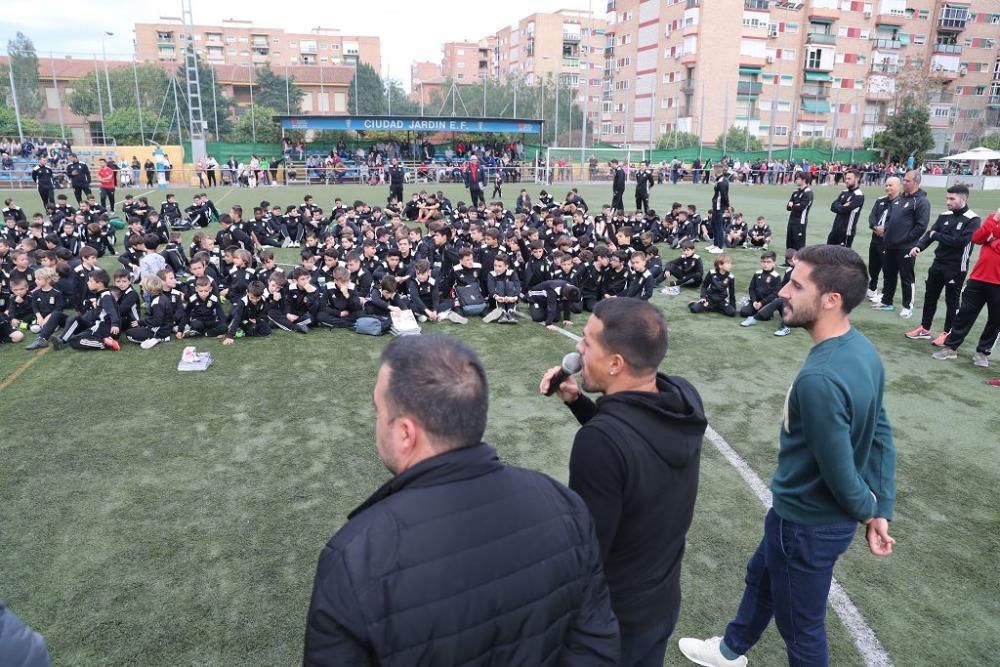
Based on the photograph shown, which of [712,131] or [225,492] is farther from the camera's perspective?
[712,131]

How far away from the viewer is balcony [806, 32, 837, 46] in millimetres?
67188

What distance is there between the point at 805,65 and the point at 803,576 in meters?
77.4

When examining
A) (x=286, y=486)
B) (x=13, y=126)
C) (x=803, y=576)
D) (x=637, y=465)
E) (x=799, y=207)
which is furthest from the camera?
(x=13, y=126)

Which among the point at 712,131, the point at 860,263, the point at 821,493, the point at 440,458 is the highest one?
the point at 712,131

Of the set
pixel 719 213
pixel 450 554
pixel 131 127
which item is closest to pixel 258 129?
pixel 131 127

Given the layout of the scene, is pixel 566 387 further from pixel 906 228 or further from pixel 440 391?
pixel 906 228

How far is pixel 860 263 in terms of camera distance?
2.72 meters

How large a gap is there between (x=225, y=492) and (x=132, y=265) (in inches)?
382

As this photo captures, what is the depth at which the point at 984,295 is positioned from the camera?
780 centimetres

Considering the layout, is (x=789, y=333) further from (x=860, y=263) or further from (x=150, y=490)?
(x=150, y=490)

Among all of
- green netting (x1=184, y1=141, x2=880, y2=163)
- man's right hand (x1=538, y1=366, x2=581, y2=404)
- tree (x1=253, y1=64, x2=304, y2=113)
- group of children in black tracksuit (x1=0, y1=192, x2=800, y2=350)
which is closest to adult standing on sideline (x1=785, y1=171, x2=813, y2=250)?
group of children in black tracksuit (x1=0, y1=192, x2=800, y2=350)

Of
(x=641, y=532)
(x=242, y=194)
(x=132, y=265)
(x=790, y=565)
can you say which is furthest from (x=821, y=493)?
(x=242, y=194)

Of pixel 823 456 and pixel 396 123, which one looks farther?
pixel 396 123

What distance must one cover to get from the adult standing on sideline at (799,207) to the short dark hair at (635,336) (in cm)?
1257
